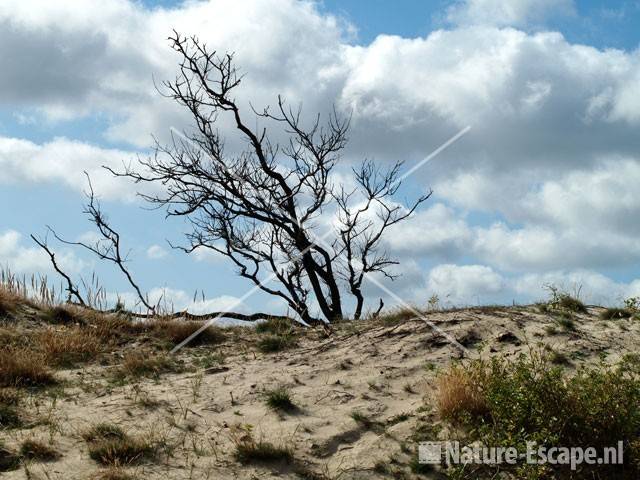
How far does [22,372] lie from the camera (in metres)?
9.62

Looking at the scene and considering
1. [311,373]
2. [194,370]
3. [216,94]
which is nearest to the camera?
[311,373]

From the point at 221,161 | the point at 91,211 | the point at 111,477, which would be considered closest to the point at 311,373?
the point at 111,477

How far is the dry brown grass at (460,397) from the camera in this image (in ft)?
25.9

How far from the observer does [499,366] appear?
26.6 ft

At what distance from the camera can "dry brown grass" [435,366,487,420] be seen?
789cm

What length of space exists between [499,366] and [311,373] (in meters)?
2.50

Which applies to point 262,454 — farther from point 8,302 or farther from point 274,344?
point 8,302

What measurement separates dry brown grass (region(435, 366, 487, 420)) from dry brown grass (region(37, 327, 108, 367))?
5.37m

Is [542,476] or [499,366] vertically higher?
[499,366]

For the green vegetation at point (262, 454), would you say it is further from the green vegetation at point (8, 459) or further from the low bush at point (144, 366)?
the low bush at point (144, 366)

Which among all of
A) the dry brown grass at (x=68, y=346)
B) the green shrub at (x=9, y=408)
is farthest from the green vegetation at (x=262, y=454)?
the dry brown grass at (x=68, y=346)

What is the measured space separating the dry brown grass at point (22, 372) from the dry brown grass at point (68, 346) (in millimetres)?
690

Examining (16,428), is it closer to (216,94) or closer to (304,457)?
(304,457)

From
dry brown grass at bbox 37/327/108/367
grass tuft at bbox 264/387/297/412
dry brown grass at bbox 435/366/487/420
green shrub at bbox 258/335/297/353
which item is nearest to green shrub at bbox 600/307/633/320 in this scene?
dry brown grass at bbox 435/366/487/420
